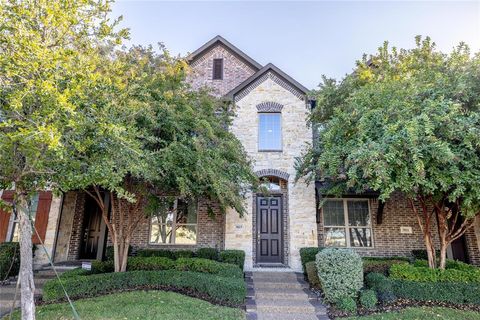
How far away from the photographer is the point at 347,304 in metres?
6.02

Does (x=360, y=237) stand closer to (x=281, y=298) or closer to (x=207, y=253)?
(x=281, y=298)

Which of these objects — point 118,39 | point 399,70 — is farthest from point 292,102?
point 118,39

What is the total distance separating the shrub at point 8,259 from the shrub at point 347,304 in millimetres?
9308

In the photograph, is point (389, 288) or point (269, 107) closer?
point (389, 288)

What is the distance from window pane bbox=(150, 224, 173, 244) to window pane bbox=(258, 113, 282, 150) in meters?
4.62

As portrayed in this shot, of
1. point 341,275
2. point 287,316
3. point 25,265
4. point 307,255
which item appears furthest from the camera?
point 307,255

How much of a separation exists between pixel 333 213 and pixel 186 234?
547 centimetres

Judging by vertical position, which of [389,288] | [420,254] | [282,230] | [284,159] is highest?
[284,159]

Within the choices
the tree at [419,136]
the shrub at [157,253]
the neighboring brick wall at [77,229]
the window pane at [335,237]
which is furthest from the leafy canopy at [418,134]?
the neighboring brick wall at [77,229]

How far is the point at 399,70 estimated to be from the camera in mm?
8523

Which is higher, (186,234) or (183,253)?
(186,234)

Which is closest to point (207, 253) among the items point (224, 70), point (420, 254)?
point (420, 254)

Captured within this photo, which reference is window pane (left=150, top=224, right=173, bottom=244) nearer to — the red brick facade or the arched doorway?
the arched doorway

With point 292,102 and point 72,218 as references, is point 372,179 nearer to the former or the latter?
point 292,102
